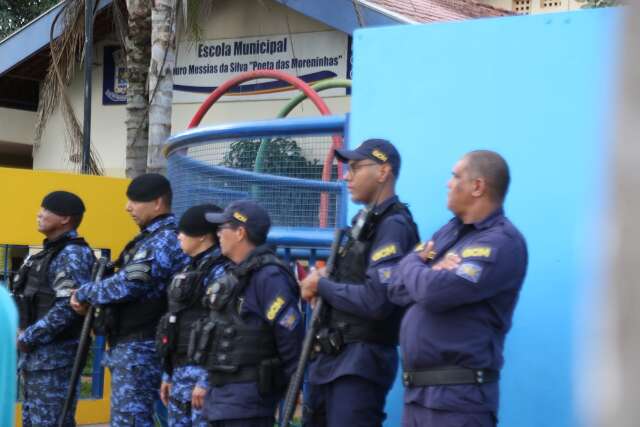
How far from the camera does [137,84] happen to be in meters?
9.32

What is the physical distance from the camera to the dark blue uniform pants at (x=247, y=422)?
4133 millimetres

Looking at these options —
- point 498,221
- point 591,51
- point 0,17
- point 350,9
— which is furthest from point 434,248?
point 0,17

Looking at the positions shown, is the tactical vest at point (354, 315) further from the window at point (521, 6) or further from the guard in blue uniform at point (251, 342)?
the window at point (521, 6)

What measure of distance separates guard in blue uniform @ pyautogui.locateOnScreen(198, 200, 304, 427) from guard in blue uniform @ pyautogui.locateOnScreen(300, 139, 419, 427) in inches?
10.1

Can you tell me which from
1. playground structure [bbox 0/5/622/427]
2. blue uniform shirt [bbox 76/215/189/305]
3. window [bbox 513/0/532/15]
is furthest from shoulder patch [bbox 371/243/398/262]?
window [bbox 513/0/532/15]

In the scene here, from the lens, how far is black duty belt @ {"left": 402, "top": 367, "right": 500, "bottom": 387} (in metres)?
3.18

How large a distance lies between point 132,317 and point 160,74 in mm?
3763

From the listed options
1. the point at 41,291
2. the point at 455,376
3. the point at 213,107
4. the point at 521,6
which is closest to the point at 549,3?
the point at 521,6

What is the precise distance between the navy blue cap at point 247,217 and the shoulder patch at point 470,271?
1.44 meters

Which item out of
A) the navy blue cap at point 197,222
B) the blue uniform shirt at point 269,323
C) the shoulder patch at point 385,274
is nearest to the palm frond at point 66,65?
the navy blue cap at point 197,222

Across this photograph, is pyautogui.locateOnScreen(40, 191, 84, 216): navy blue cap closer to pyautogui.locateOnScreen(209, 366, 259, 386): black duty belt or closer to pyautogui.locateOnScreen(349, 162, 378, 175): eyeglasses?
pyautogui.locateOnScreen(209, 366, 259, 386): black duty belt

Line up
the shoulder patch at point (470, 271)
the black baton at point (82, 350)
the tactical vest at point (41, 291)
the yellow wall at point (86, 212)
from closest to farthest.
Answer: the shoulder patch at point (470, 271) → the black baton at point (82, 350) → the tactical vest at point (41, 291) → the yellow wall at point (86, 212)

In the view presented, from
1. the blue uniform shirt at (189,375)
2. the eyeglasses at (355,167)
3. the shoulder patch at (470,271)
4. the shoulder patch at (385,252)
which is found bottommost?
the blue uniform shirt at (189,375)

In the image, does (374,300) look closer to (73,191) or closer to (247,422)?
(247,422)
